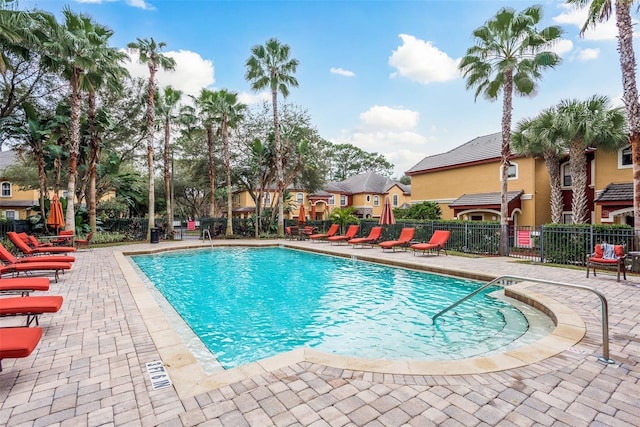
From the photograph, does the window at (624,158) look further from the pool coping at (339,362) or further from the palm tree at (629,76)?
the pool coping at (339,362)

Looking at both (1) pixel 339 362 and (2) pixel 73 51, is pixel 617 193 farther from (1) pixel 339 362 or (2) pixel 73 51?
(2) pixel 73 51

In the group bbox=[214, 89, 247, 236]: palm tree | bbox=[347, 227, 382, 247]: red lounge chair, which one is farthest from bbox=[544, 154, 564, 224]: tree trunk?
bbox=[214, 89, 247, 236]: palm tree

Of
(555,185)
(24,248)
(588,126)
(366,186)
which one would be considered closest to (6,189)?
(24,248)

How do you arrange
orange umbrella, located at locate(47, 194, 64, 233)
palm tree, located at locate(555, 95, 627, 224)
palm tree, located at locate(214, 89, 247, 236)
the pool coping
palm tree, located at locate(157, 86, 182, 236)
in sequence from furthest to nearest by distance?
palm tree, located at locate(214, 89, 247, 236)
palm tree, located at locate(157, 86, 182, 236)
palm tree, located at locate(555, 95, 627, 224)
orange umbrella, located at locate(47, 194, 64, 233)
the pool coping

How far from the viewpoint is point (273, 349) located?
478 centimetres

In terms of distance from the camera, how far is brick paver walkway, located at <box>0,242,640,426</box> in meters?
2.46

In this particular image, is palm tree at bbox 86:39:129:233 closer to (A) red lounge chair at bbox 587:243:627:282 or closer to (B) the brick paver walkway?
(B) the brick paver walkway

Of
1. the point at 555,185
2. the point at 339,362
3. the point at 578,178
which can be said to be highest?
the point at 578,178

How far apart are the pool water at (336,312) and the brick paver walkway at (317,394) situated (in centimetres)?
132

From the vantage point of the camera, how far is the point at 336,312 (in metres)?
6.44

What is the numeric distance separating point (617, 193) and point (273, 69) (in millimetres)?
20663

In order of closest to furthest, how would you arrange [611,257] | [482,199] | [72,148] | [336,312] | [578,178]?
Answer: [336,312] → [611,257] → [72,148] → [578,178] → [482,199]

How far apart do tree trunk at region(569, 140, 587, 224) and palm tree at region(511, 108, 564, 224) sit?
0.85 meters

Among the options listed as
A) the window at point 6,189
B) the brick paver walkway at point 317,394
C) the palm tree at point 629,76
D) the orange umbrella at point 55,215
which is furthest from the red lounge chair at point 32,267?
the window at point 6,189
